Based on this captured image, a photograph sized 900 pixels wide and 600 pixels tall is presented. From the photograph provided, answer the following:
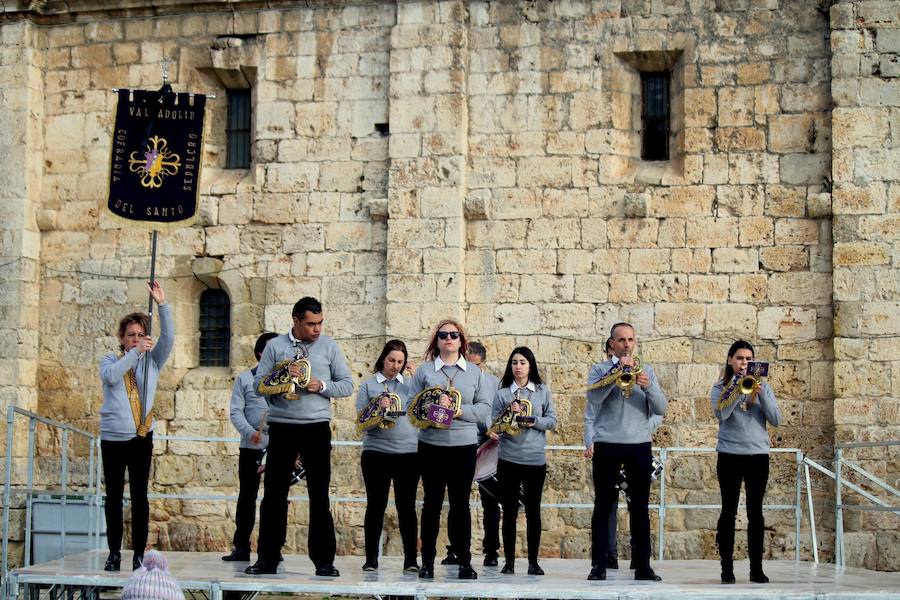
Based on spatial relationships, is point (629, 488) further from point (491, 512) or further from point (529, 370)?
point (491, 512)

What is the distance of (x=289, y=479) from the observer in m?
9.66

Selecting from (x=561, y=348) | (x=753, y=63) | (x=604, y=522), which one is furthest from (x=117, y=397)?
(x=753, y=63)

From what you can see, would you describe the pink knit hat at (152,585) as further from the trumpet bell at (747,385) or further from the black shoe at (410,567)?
the trumpet bell at (747,385)

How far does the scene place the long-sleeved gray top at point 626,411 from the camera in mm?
9812

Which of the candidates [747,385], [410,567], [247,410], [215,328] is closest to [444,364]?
[410,567]

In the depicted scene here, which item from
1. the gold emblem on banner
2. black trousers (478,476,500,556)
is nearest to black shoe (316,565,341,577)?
black trousers (478,476,500,556)

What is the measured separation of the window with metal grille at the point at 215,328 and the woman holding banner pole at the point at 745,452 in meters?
6.85

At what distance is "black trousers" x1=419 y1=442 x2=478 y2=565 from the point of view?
9672 millimetres

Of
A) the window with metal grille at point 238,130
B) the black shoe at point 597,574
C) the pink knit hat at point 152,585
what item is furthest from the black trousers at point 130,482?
the window with metal grille at point 238,130

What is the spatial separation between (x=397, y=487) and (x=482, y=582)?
1.13 metres

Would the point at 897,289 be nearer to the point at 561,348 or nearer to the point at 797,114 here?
the point at 797,114

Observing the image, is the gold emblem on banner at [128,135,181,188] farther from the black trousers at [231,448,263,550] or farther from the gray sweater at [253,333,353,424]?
→ the black trousers at [231,448,263,550]

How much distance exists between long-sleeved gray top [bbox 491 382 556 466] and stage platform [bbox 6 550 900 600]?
894mm

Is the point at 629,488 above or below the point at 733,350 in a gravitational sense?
below
